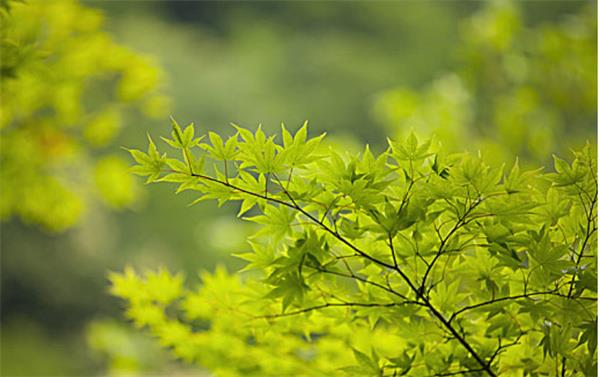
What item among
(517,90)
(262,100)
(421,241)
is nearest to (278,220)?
(421,241)

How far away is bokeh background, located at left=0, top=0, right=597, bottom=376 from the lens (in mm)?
1727

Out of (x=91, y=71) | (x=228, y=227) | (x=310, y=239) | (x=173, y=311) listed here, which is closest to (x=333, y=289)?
(x=310, y=239)

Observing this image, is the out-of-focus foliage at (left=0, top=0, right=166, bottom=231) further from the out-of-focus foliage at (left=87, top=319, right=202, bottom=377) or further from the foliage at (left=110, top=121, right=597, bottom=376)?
the foliage at (left=110, top=121, right=597, bottom=376)

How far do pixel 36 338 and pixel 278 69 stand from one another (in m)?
1.80

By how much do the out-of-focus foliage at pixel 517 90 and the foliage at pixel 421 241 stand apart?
1075mm

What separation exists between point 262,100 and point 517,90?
2.11 metres

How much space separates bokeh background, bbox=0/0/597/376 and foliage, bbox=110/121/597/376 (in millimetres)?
1004

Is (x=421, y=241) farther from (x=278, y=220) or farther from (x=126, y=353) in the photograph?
(x=126, y=353)

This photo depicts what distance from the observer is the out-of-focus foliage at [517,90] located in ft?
5.40

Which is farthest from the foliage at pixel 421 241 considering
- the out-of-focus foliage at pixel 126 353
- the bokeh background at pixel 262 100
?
the bokeh background at pixel 262 100

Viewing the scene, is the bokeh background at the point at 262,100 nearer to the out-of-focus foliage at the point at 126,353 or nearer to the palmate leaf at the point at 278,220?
the out-of-focus foliage at the point at 126,353

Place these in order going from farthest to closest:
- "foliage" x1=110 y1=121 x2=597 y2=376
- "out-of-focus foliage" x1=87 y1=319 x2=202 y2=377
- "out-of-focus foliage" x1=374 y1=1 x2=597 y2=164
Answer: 1. "out-of-focus foliage" x1=374 y1=1 x2=597 y2=164
2. "out-of-focus foliage" x1=87 y1=319 x2=202 y2=377
3. "foliage" x1=110 y1=121 x2=597 y2=376

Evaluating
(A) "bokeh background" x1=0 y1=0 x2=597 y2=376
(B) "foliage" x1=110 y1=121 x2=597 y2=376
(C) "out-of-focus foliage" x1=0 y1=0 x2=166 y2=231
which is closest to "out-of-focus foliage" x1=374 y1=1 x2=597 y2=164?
(A) "bokeh background" x1=0 y1=0 x2=597 y2=376

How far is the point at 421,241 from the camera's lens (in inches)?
20.2
